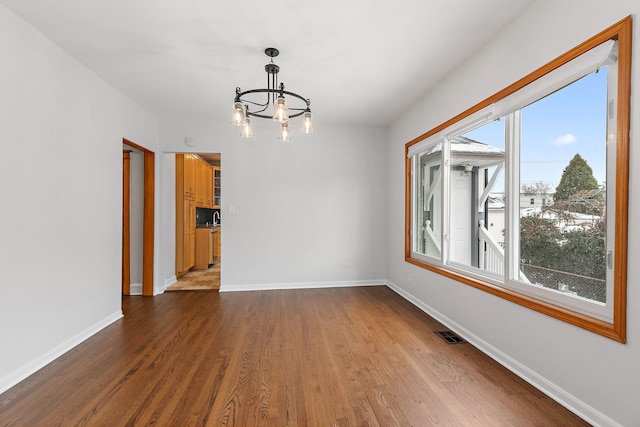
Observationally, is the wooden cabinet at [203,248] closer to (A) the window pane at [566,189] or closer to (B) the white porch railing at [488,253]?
(B) the white porch railing at [488,253]

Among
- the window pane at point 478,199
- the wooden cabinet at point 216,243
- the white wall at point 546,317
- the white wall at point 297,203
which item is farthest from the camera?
the wooden cabinet at point 216,243

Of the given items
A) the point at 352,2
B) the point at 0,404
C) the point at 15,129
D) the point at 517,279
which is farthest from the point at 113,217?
the point at 517,279

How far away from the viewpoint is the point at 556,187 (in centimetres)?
221

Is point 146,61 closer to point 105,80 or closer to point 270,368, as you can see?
point 105,80

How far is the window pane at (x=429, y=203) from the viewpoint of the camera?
3.86 metres

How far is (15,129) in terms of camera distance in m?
2.29

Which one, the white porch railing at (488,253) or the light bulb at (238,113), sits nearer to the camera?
the light bulb at (238,113)

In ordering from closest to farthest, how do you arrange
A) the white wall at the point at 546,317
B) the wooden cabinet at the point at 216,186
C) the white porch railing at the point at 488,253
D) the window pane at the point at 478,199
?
1. the white wall at the point at 546,317
2. the window pane at the point at 478,199
3. the white porch railing at the point at 488,253
4. the wooden cabinet at the point at 216,186

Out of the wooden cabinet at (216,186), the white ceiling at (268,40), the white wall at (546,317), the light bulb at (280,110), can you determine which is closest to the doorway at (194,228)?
the wooden cabinet at (216,186)

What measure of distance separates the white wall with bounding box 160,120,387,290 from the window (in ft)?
6.55

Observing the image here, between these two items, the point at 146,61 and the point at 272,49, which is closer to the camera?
the point at 272,49

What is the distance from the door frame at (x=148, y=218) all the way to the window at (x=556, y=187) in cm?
408

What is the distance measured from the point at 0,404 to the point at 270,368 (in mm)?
1713

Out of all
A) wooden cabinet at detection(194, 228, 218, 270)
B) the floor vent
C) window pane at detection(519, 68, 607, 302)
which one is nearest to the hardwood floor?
the floor vent
